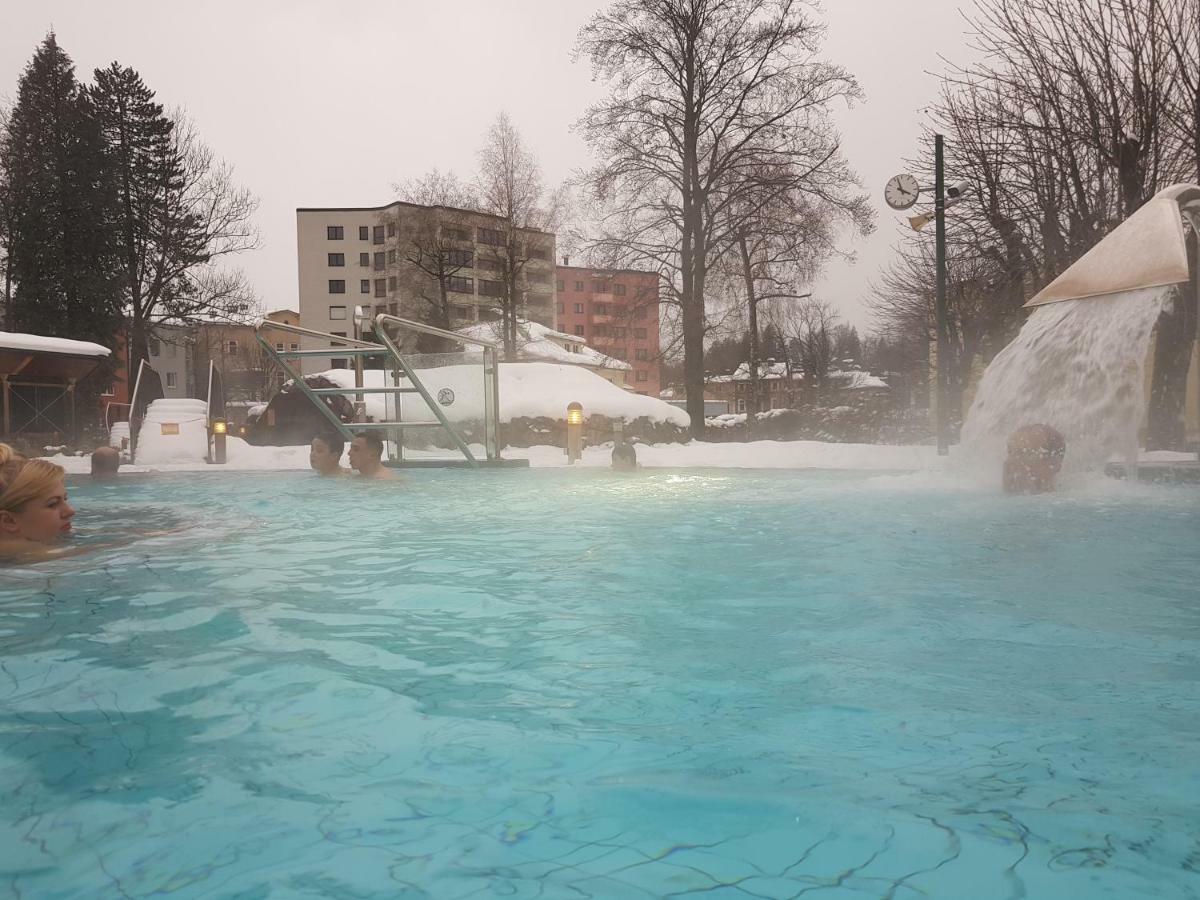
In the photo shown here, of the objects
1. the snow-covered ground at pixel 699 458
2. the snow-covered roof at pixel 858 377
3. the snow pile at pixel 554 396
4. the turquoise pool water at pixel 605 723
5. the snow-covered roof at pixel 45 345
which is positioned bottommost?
the turquoise pool water at pixel 605 723

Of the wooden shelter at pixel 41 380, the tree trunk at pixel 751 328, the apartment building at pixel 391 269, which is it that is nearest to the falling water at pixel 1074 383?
Result: the tree trunk at pixel 751 328

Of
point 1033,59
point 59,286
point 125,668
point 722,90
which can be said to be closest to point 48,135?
point 59,286

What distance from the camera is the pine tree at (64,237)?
2595 cm

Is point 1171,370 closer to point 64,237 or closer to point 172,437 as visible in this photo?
point 172,437

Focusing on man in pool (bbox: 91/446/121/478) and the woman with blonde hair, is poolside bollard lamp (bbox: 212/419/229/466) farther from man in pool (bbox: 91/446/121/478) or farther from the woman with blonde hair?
the woman with blonde hair

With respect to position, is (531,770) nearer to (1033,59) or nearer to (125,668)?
(125,668)

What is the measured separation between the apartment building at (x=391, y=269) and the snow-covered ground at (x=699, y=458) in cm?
1967

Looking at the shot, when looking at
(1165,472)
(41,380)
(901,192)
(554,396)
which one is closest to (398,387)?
(554,396)

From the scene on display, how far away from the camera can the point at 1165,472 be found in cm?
908

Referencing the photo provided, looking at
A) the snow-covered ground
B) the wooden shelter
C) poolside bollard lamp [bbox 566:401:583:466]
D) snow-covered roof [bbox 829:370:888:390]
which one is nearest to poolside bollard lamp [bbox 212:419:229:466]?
the snow-covered ground

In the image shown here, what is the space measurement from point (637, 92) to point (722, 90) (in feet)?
6.82

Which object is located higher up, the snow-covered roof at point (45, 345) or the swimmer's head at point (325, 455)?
the snow-covered roof at point (45, 345)

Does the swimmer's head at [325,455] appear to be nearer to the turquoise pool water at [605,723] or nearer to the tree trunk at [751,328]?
the turquoise pool water at [605,723]

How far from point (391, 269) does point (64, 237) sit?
29627mm
